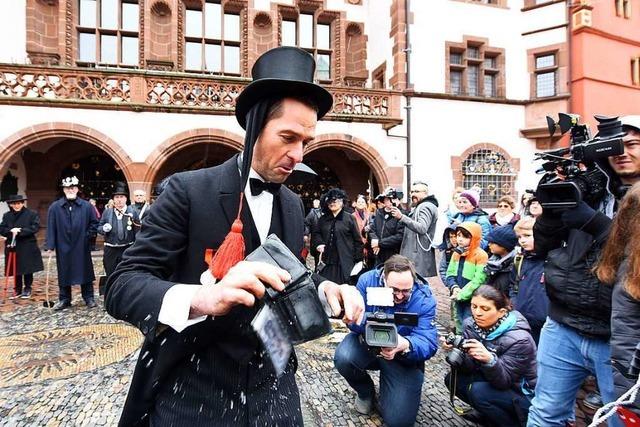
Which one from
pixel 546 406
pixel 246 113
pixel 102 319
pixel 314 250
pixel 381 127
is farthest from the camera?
pixel 381 127

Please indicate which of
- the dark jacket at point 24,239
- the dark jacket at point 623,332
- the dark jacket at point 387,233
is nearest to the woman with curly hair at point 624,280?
the dark jacket at point 623,332

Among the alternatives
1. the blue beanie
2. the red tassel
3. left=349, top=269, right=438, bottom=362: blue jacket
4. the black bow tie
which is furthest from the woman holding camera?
the red tassel

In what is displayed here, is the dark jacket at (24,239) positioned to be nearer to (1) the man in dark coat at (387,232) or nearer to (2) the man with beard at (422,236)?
(1) the man in dark coat at (387,232)

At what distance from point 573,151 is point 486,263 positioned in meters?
2.14

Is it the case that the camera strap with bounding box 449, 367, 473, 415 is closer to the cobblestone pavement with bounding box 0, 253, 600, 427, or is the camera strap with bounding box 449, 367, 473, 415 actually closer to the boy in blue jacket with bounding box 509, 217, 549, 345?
the cobblestone pavement with bounding box 0, 253, 600, 427

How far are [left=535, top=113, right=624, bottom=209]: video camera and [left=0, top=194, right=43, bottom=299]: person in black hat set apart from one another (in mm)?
7525

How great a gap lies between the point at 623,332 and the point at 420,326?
1437 millimetres

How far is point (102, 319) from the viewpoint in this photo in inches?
219

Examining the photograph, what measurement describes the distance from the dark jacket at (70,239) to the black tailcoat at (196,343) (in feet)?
18.9

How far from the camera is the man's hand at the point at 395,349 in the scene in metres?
2.54

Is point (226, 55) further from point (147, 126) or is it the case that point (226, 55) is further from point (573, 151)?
point (573, 151)

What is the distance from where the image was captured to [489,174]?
43.7ft

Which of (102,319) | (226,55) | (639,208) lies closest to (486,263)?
(639,208)

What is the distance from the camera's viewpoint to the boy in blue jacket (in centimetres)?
331
